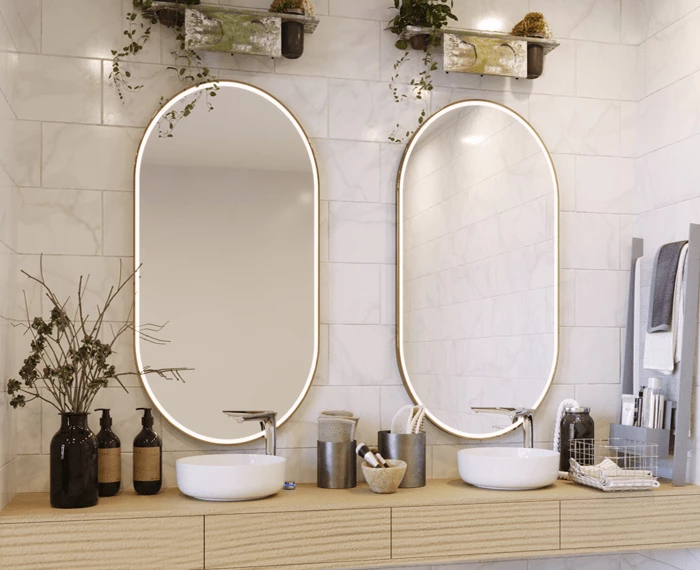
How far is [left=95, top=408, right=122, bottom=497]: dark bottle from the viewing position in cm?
233

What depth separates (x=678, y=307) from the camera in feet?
8.63

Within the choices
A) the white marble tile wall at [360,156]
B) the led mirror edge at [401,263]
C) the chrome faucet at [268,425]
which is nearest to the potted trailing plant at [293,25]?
the white marble tile wall at [360,156]

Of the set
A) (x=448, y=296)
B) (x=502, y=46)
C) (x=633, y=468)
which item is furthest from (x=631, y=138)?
(x=633, y=468)

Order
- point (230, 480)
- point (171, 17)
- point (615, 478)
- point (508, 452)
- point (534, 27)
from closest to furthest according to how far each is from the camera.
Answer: point (230, 480) < point (615, 478) < point (171, 17) < point (508, 452) < point (534, 27)

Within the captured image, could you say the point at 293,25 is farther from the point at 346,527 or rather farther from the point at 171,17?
the point at 346,527

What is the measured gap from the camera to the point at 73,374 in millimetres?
2281

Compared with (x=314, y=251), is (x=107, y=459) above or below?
below

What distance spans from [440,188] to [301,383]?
0.79 meters

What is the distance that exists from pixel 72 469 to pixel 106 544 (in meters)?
0.21

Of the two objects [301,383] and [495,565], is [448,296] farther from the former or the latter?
[495,565]

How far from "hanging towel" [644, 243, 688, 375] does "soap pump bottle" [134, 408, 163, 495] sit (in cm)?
157

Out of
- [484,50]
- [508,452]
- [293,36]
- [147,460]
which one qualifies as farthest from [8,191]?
[508,452]

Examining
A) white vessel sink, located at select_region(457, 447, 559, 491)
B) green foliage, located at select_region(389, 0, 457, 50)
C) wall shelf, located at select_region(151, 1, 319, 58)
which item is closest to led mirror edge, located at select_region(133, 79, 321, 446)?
wall shelf, located at select_region(151, 1, 319, 58)

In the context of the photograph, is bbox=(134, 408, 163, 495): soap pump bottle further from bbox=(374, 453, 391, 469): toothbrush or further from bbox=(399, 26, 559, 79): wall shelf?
bbox=(399, 26, 559, 79): wall shelf
